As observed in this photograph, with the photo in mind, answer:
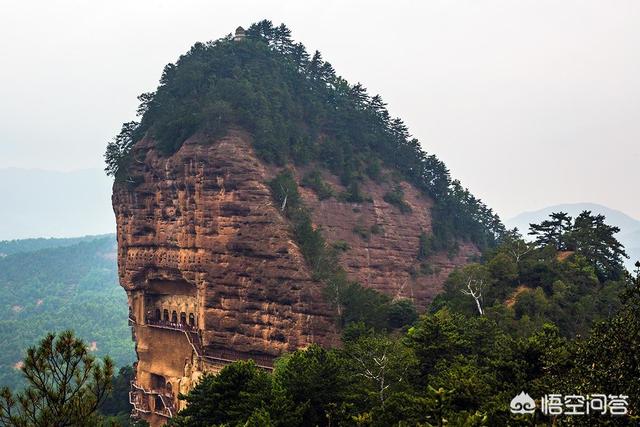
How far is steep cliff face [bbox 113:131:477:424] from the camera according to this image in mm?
39156

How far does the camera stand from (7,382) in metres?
85.6

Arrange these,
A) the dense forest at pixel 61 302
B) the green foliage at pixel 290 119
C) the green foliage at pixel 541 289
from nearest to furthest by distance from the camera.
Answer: the green foliage at pixel 541 289, the green foliage at pixel 290 119, the dense forest at pixel 61 302

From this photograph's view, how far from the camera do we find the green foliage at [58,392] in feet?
44.3

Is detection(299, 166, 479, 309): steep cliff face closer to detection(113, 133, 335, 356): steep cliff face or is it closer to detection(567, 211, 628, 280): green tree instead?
detection(113, 133, 335, 356): steep cliff face

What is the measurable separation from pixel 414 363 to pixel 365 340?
352 centimetres

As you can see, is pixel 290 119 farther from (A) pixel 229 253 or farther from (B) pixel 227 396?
(B) pixel 227 396

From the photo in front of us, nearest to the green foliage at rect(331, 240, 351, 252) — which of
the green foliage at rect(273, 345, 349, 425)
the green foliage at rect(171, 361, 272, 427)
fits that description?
the green foliage at rect(171, 361, 272, 427)

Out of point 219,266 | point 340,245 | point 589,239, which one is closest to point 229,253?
point 219,266

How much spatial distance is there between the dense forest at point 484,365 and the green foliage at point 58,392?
18.2ft

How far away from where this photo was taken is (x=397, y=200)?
53.7m

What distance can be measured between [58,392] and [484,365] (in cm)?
1571

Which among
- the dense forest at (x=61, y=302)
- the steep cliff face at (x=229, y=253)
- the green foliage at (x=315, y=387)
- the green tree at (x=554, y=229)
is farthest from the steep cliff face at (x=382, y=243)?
the dense forest at (x=61, y=302)

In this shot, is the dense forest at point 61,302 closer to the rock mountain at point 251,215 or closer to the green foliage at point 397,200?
the rock mountain at point 251,215

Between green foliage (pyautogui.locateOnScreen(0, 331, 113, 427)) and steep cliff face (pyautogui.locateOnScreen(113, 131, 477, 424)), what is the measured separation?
24318 millimetres
